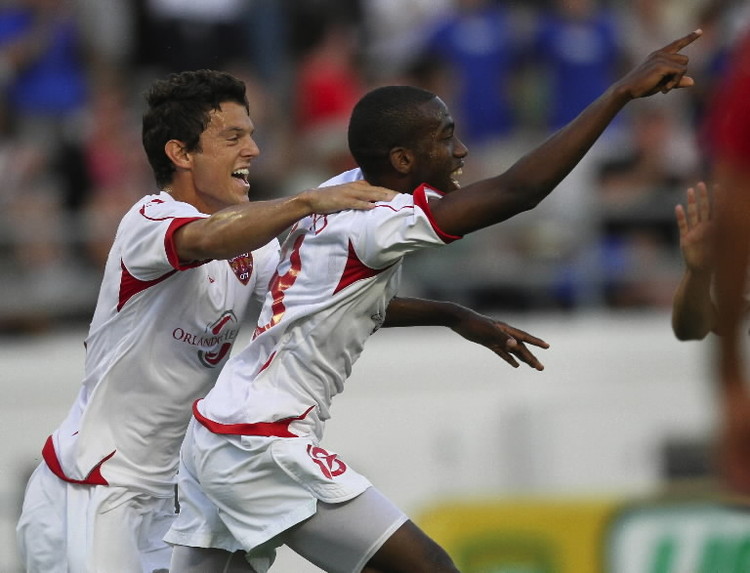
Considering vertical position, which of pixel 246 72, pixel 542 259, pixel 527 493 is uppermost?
pixel 246 72

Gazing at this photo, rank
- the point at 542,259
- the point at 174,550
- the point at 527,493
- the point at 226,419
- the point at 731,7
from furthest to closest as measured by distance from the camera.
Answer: the point at 731,7 < the point at 542,259 < the point at 527,493 < the point at 174,550 < the point at 226,419

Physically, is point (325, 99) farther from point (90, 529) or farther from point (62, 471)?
point (90, 529)

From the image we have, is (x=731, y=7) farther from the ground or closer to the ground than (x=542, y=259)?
farther from the ground

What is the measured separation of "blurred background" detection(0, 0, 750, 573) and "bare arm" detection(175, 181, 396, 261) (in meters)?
4.20

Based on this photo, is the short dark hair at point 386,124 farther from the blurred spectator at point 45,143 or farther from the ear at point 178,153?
the blurred spectator at point 45,143

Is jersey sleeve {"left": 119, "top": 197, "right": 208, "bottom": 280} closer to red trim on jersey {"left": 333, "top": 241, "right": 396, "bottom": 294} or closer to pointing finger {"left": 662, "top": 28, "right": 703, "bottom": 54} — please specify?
red trim on jersey {"left": 333, "top": 241, "right": 396, "bottom": 294}

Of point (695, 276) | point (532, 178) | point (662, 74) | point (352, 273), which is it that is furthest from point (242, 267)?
point (662, 74)

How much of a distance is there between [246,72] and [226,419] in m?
6.26

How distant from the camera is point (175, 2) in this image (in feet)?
34.8

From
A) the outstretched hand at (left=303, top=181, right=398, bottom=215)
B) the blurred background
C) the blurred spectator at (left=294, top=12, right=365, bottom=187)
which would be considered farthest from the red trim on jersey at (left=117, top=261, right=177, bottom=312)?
the blurred spectator at (left=294, top=12, right=365, bottom=187)

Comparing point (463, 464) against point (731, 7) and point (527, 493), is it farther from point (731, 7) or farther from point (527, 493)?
point (731, 7)

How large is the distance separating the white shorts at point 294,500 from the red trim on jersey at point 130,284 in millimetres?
632

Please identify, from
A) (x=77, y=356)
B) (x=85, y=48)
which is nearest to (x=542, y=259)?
(x=77, y=356)

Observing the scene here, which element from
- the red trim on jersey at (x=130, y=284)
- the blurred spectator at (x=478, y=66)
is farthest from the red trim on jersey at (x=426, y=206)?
the blurred spectator at (x=478, y=66)
